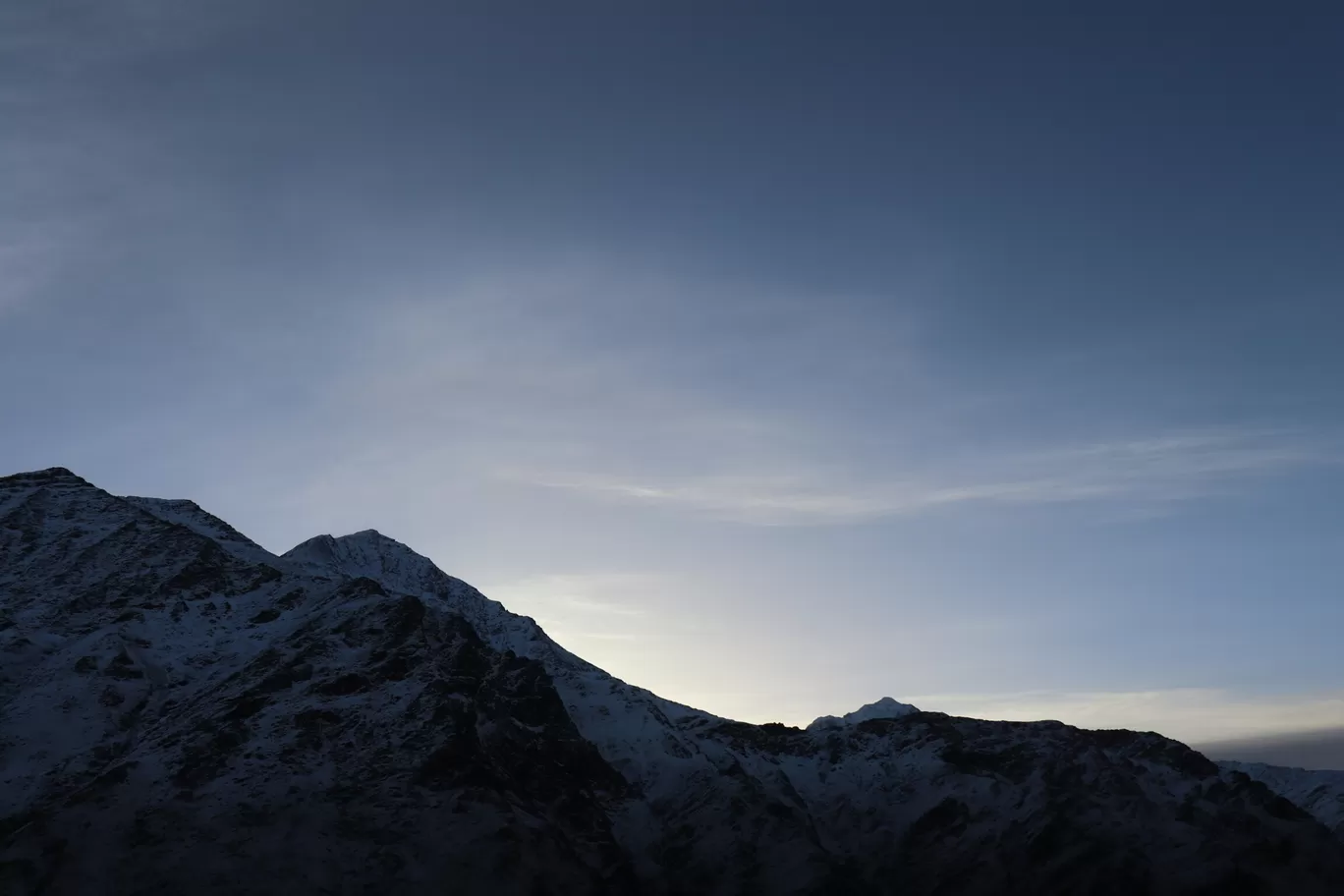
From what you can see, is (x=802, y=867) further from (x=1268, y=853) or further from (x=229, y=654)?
(x=229, y=654)

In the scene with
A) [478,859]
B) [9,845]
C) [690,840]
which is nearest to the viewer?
[9,845]

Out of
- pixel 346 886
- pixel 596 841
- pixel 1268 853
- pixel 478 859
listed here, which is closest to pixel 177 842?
pixel 346 886

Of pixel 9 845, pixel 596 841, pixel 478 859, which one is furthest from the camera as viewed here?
pixel 596 841

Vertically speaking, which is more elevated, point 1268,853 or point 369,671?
point 369,671

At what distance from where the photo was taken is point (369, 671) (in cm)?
19288

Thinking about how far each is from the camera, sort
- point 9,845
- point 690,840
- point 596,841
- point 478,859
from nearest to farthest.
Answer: point 9,845, point 478,859, point 596,841, point 690,840

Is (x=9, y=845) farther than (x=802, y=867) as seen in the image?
No

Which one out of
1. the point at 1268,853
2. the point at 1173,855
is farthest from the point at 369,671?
the point at 1268,853

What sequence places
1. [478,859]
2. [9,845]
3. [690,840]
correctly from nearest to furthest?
[9,845], [478,859], [690,840]

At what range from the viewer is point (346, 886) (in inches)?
5915

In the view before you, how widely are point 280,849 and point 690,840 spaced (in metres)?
74.9

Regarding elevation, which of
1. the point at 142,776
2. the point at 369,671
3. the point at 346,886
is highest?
the point at 369,671

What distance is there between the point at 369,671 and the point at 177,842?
47004mm

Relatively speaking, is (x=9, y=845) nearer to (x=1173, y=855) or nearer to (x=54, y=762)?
(x=54, y=762)
